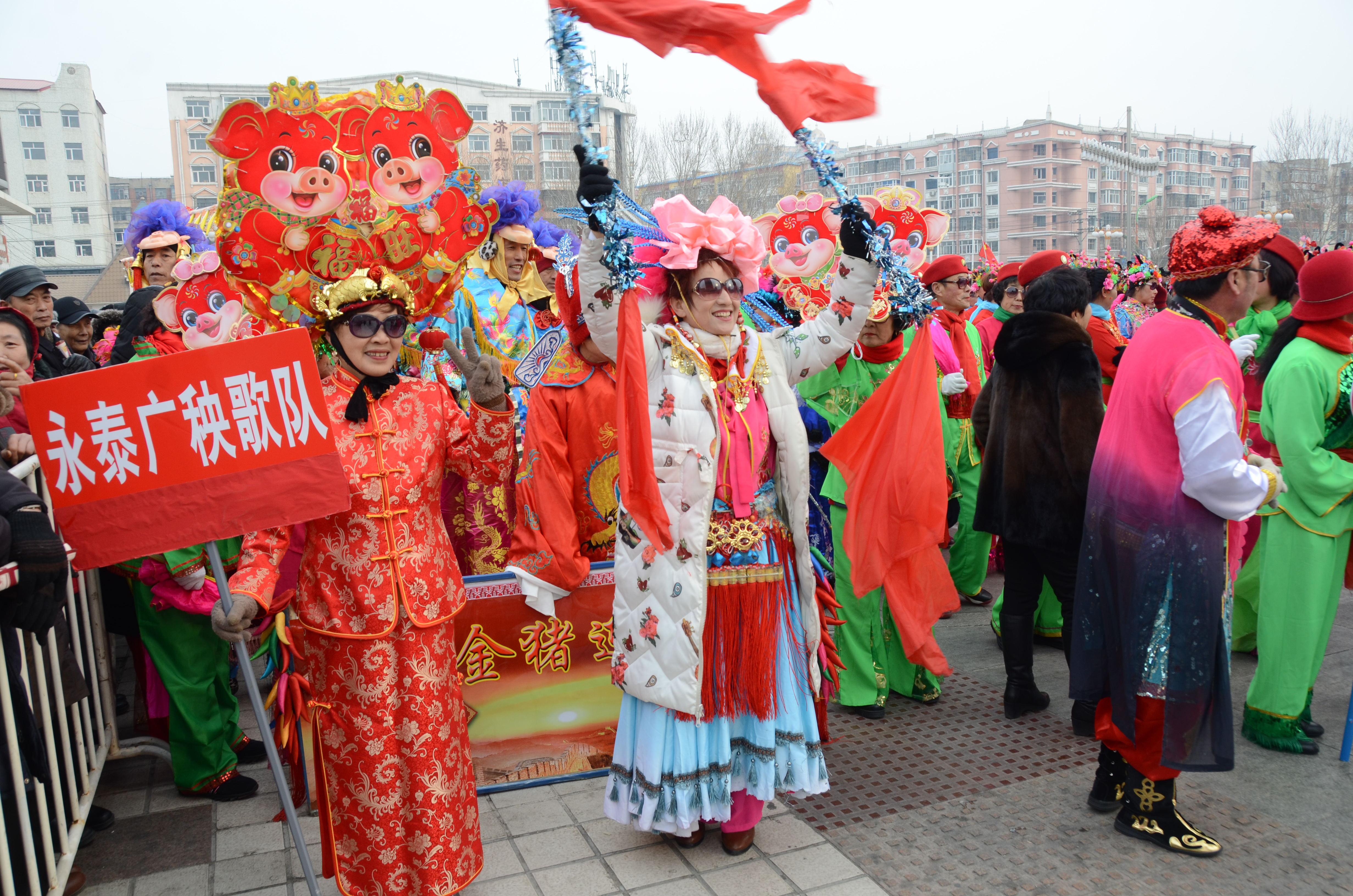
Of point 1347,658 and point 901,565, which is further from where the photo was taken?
point 1347,658

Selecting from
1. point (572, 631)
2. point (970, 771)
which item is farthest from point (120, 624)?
point (970, 771)

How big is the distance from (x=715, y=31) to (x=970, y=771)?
3.21 meters

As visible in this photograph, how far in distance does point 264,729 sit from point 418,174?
1.81m

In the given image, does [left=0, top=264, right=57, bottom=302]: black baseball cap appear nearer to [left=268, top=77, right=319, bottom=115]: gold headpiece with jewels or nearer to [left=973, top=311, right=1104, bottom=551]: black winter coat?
[left=268, top=77, right=319, bottom=115]: gold headpiece with jewels

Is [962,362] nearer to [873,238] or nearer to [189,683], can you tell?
[873,238]

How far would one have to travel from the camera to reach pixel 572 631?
4.11m

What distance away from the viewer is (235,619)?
263cm

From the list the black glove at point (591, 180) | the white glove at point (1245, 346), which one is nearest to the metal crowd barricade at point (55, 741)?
the black glove at point (591, 180)

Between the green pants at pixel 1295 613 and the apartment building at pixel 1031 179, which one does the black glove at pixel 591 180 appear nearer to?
the green pants at pixel 1295 613

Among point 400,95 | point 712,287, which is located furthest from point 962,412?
point 400,95

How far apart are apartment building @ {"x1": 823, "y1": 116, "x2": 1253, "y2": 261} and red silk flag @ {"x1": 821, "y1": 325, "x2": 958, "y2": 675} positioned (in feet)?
245

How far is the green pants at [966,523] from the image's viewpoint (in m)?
6.06

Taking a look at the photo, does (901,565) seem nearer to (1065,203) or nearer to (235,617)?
(235,617)

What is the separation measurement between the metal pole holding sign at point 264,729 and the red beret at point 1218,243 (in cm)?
334
